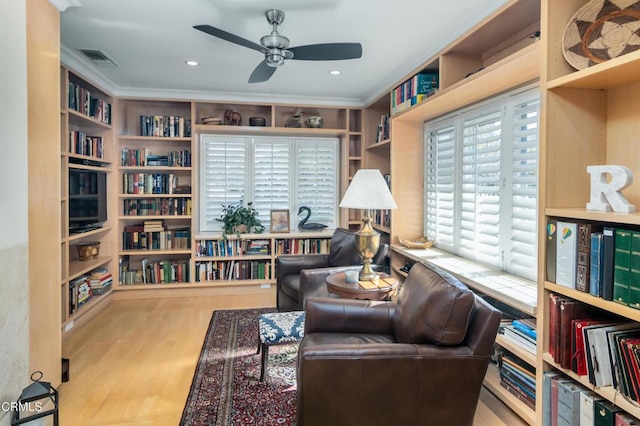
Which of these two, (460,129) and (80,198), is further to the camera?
(80,198)

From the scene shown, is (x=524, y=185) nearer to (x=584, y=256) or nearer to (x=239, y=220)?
(x=584, y=256)

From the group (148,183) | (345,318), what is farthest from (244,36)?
(148,183)

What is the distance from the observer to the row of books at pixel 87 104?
128 inches

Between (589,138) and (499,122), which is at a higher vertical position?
(499,122)

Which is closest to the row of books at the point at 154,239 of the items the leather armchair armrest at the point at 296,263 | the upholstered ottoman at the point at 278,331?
the leather armchair armrest at the point at 296,263

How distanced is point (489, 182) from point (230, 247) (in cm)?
303

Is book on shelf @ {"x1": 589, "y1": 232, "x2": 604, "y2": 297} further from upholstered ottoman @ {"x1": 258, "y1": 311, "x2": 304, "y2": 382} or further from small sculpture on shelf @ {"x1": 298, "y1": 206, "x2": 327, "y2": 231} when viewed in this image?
small sculpture on shelf @ {"x1": 298, "y1": 206, "x2": 327, "y2": 231}

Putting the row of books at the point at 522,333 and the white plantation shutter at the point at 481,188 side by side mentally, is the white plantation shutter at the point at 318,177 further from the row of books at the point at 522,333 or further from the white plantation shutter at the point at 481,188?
the row of books at the point at 522,333

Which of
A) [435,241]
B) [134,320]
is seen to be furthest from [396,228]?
[134,320]

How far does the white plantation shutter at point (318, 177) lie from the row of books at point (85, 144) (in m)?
2.29

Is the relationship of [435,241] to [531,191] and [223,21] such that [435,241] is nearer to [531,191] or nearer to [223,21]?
[531,191]

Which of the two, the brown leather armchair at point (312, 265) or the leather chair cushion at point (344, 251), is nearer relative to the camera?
the brown leather armchair at point (312, 265)

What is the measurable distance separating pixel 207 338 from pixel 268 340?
3.60 feet

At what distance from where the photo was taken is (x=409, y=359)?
5.10 ft
